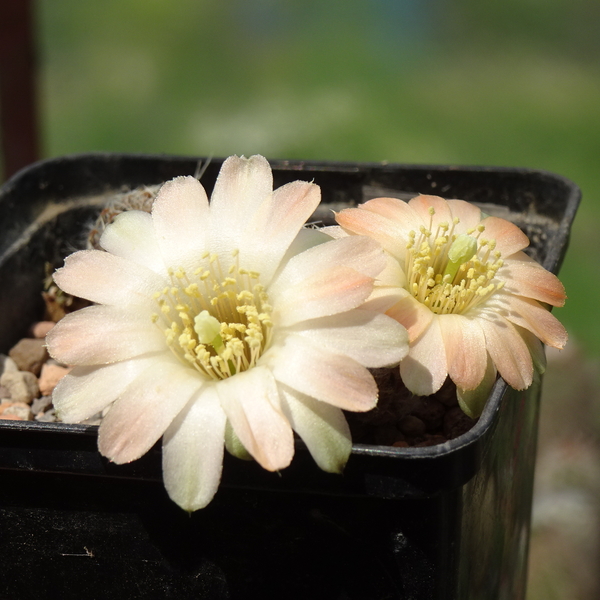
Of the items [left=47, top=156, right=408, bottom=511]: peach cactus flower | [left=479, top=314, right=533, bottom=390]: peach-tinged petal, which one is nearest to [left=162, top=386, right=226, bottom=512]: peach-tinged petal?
[left=47, top=156, right=408, bottom=511]: peach cactus flower

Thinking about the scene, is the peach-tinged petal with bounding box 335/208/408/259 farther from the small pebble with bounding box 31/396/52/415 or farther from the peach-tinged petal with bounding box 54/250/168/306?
the small pebble with bounding box 31/396/52/415

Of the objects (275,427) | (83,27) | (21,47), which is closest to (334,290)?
(275,427)

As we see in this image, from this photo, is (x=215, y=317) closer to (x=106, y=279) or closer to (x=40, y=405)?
(x=106, y=279)

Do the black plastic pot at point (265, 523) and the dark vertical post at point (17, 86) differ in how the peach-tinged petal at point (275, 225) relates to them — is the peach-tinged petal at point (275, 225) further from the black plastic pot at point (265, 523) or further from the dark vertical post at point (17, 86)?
the dark vertical post at point (17, 86)

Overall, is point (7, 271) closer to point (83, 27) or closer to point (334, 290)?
point (334, 290)

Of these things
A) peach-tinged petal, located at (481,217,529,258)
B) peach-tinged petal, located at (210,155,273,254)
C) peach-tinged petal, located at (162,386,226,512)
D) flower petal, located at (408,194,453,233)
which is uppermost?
peach-tinged petal, located at (210,155,273,254)

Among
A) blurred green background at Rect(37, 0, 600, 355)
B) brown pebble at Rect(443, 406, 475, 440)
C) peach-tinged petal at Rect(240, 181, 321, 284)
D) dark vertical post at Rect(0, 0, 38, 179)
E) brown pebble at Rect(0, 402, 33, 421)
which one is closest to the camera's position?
peach-tinged petal at Rect(240, 181, 321, 284)
